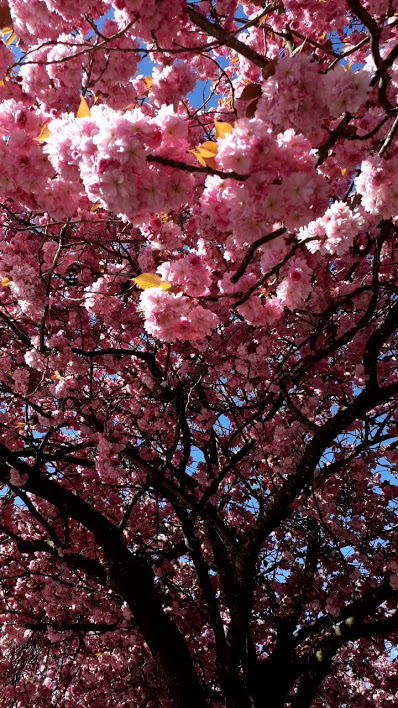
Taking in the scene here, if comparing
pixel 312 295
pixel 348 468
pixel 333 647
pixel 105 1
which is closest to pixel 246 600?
pixel 333 647

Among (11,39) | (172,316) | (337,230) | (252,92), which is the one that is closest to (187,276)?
(172,316)

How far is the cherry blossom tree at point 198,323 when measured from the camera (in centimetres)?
161

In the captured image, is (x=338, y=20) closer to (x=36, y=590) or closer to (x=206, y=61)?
(x=206, y=61)

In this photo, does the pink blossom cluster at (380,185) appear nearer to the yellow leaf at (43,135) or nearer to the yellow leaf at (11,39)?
the yellow leaf at (43,135)

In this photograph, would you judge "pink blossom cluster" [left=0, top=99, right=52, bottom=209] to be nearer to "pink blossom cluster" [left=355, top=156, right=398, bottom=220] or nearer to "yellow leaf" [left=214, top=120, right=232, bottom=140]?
"yellow leaf" [left=214, top=120, right=232, bottom=140]

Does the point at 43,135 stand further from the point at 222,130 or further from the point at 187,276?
the point at 187,276

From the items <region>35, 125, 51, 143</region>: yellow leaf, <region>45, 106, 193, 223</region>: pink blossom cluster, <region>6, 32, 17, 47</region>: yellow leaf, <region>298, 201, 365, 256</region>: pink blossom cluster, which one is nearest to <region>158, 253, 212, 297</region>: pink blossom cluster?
<region>298, 201, 365, 256</region>: pink blossom cluster

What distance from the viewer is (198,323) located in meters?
2.34

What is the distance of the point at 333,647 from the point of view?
4.90 meters

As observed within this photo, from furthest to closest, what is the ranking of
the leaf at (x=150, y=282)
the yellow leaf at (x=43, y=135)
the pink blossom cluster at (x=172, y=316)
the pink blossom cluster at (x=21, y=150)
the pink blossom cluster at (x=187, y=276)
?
the pink blossom cluster at (x=187, y=276) < the pink blossom cluster at (x=172, y=316) < the leaf at (x=150, y=282) < the pink blossom cluster at (x=21, y=150) < the yellow leaf at (x=43, y=135)

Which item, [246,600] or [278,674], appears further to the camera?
[278,674]

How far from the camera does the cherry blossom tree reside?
5.29 ft

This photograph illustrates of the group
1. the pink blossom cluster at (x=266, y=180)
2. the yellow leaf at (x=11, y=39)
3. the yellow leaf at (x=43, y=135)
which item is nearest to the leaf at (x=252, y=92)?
the pink blossom cluster at (x=266, y=180)

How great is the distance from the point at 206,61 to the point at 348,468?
4699 millimetres
